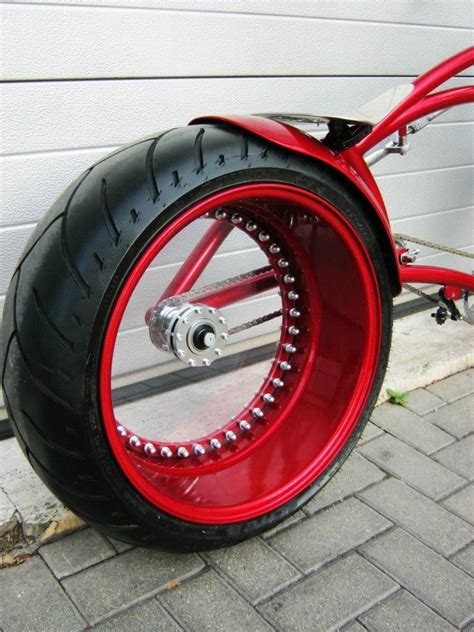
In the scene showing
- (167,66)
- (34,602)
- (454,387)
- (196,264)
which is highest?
(167,66)

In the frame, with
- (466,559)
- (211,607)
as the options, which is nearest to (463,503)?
(466,559)

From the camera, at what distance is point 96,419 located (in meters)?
1.52

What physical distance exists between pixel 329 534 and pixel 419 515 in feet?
0.97

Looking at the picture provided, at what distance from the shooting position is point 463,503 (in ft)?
7.06

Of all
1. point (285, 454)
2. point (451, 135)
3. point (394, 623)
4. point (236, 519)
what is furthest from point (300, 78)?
point (394, 623)

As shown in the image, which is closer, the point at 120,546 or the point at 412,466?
the point at 120,546

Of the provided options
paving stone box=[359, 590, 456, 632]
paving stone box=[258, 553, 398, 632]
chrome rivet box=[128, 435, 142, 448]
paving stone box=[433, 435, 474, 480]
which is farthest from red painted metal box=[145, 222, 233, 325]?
paving stone box=[433, 435, 474, 480]

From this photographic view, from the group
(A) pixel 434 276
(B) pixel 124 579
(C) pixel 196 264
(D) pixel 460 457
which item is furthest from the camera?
(D) pixel 460 457

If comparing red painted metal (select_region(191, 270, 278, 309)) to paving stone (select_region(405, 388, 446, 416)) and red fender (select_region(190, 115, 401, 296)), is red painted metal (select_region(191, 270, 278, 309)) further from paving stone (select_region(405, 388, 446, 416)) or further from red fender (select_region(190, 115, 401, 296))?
paving stone (select_region(405, 388, 446, 416))

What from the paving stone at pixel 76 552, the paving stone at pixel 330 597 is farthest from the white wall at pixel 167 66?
the paving stone at pixel 330 597

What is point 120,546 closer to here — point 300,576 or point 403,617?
point 300,576

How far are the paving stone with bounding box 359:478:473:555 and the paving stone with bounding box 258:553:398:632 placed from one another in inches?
8.9

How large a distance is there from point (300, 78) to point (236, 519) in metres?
1.68

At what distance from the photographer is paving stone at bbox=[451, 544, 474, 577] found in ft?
6.15
